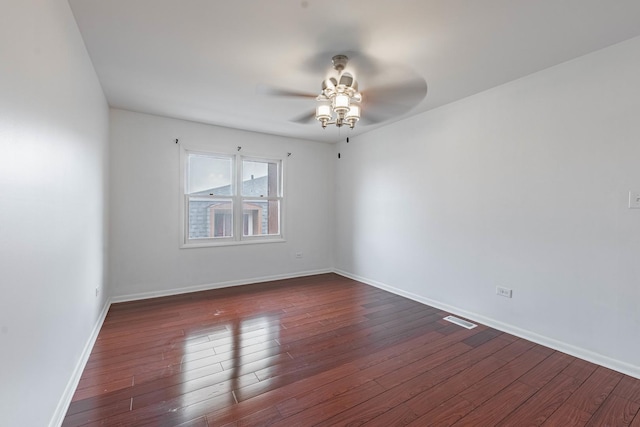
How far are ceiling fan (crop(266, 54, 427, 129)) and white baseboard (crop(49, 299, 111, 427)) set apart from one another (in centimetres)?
265

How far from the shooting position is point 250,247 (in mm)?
4742

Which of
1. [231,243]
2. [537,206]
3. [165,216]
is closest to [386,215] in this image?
[537,206]

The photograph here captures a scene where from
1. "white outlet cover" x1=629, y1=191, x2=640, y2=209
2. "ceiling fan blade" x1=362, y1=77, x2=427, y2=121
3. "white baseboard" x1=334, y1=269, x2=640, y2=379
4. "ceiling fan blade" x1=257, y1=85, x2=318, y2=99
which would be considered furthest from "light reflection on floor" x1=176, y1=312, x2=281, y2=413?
"white outlet cover" x1=629, y1=191, x2=640, y2=209

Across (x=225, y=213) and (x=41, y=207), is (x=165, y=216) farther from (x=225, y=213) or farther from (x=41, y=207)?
(x=41, y=207)

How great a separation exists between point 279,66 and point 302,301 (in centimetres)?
280

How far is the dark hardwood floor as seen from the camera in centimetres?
→ 177

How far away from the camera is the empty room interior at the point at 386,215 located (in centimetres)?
168

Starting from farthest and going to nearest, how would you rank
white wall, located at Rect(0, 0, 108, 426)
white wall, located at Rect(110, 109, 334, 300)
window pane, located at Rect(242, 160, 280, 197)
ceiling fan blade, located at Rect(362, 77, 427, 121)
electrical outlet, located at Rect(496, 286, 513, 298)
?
window pane, located at Rect(242, 160, 280, 197), white wall, located at Rect(110, 109, 334, 300), electrical outlet, located at Rect(496, 286, 513, 298), ceiling fan blade, located at Rect(362, 77, 427, 121), white wall, located at Rect(0, 0, 108, 426)

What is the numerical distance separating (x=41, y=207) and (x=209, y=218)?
3.03m

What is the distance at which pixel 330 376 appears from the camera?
216 cm

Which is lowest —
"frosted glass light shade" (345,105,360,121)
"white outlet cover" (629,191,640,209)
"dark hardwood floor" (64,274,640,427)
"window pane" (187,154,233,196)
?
"dark hardwood floor" (64,274,640,427)

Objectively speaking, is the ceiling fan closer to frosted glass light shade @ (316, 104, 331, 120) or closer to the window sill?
frosted glass light shade @ (316, 104, 331, 120)

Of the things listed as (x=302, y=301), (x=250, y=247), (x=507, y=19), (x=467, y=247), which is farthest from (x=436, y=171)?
(x=250, y=247)

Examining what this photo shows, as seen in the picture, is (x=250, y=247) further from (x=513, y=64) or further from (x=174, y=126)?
(x=513, y=64)
